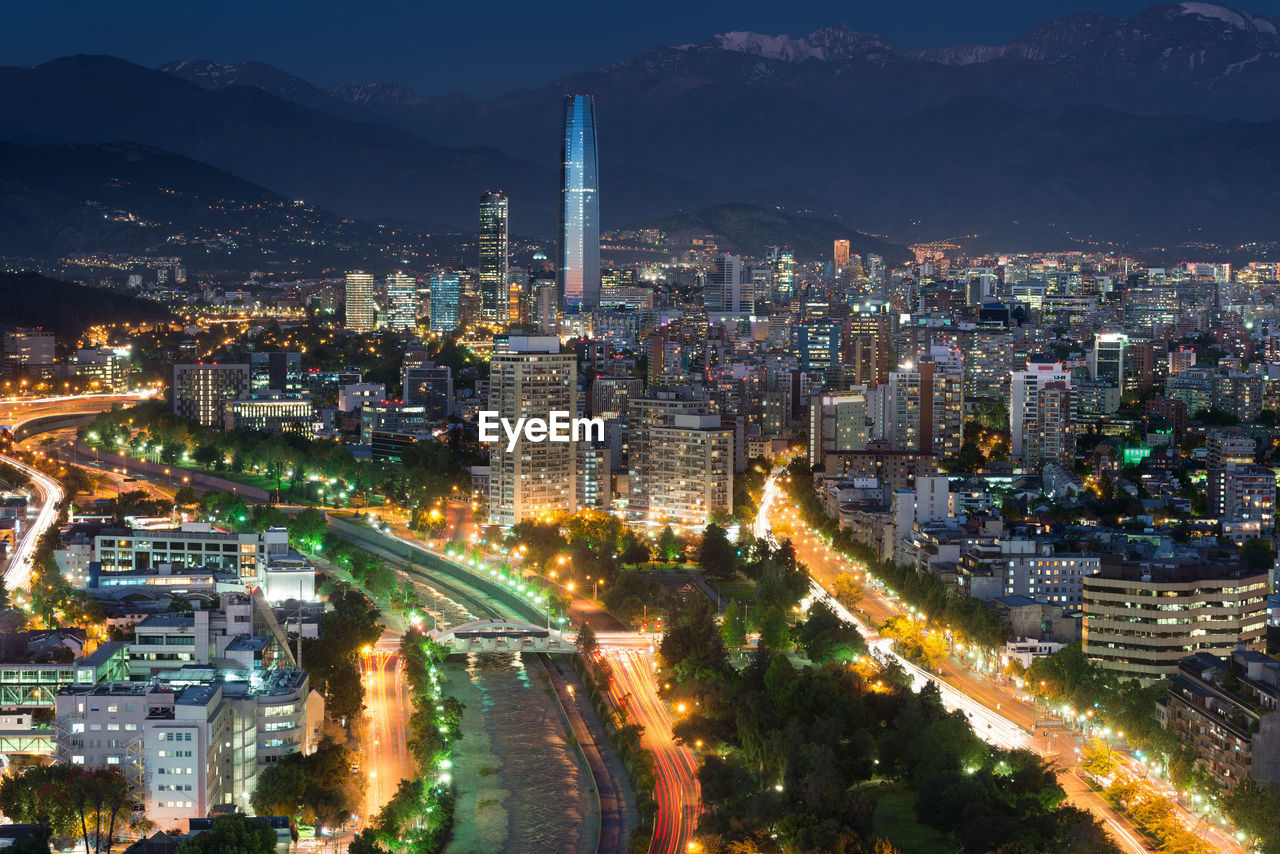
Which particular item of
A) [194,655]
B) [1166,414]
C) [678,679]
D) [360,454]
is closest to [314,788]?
[194,655]

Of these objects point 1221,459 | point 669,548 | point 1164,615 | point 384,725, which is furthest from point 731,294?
point 384,725

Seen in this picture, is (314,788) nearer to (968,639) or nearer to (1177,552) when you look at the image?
(968,639)

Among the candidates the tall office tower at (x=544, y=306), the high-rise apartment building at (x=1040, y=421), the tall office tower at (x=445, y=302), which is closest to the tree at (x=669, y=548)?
the high-rise apartment building at (x=1040, y=421)

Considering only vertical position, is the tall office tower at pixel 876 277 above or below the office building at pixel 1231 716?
above

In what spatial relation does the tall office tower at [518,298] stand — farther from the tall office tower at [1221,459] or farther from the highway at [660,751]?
the highway at [660,751]

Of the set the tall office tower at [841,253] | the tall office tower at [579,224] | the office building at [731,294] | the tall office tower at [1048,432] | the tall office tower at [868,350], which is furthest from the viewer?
the tall office tower at [841,253]
